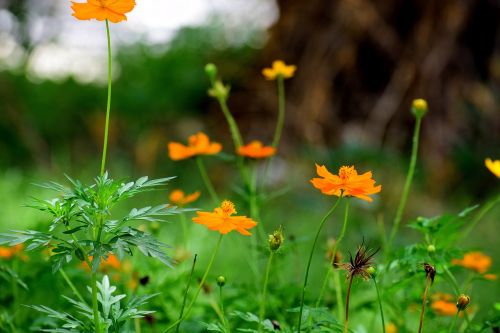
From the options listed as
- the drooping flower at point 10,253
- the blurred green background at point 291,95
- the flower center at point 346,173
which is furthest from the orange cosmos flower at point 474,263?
the blurred green background at point 291,95

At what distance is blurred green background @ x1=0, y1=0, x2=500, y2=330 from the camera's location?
140 inches

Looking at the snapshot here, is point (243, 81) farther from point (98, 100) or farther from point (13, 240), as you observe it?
point (13, 240)

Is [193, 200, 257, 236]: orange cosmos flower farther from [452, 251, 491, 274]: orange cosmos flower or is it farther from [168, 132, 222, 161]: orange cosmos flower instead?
[452, 251, 491, 274]: orange cosmos flower

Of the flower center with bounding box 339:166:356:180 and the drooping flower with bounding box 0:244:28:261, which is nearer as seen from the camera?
the flower center with bounding box 339:166:356:180

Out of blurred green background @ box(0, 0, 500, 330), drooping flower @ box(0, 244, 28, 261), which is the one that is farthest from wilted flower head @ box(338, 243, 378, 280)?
blurred green background @ box(0, 0, 500, 330)

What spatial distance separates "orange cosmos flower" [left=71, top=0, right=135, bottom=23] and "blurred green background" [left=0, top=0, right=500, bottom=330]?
86.7 inches

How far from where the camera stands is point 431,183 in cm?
355

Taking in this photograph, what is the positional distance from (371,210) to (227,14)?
2.16m

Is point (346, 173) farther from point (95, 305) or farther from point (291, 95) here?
point (291, 95)

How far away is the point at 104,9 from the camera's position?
788 mm

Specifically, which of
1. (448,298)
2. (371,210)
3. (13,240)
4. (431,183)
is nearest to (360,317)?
(448,298)

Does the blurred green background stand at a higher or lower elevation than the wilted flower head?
higher

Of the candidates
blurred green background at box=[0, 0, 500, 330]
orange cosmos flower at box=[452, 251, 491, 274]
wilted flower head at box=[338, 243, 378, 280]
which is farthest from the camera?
blurred green background at box=[0, 0, 500, 330]

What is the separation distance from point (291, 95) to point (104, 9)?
11.1 ft
